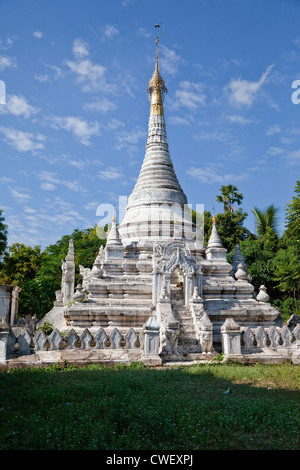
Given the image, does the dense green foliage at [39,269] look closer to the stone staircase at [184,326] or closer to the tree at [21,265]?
the tree at [21,265]

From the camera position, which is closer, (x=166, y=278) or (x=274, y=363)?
(x=274, y=363)

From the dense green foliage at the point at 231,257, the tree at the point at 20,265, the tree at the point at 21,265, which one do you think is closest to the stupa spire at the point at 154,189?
the dense green foliage at the point at 231,257

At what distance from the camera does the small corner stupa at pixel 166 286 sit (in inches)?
584

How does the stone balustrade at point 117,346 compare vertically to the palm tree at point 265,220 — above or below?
below

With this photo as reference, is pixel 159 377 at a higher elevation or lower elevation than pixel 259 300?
lower

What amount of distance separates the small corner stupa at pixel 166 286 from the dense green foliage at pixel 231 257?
4.35m

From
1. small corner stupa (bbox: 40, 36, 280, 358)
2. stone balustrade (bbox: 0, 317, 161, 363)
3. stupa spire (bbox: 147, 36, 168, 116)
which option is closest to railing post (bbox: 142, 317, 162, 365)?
stone balustrade (bbox: 0, 317, 161, 363)

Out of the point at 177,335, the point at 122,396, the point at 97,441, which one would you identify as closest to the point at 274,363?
the point at 177,335

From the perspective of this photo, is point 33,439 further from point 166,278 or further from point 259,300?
point 259,300

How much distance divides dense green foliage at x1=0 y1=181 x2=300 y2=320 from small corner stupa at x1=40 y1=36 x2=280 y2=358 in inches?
171

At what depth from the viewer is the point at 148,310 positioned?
1590cm

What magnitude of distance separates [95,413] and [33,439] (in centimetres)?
Result: 142
